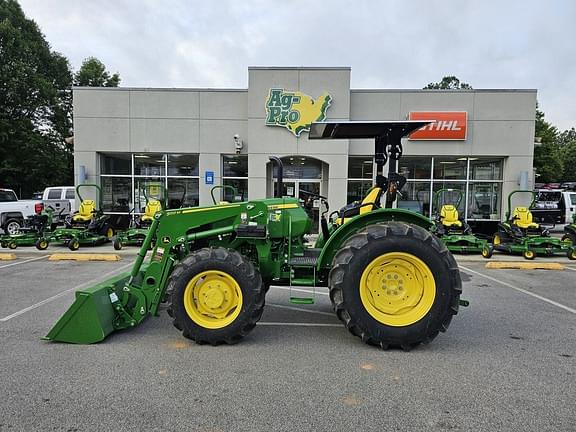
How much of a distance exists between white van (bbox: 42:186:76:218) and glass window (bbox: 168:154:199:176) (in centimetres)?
451

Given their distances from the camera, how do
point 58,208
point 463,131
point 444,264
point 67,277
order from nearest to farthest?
1. point 444,264
2. point 67,277
3. point 463,131
4. point 58,208

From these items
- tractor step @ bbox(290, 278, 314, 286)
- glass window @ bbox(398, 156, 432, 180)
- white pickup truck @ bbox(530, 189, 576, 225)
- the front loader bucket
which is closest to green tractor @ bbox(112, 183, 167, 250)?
the front loader bucket

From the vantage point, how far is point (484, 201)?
47.9ft

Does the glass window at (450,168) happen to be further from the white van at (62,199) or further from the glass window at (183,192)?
the white van at (62,199)

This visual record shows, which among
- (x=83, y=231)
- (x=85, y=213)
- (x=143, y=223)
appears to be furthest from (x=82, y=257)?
(x=85, y=213)

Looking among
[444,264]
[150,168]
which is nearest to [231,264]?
[444,264]

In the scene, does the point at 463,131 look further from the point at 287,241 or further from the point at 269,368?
the point at 269,368

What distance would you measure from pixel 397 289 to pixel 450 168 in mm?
11651

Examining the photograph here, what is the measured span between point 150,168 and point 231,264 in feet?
38.9

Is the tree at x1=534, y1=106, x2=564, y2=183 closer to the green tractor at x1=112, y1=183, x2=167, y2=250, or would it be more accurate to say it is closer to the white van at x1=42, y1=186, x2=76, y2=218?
the green tractor at x1=112, y1=183, x2=167, y2=250

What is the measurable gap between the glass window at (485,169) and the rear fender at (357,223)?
1123cm

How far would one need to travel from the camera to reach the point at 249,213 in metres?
4.52

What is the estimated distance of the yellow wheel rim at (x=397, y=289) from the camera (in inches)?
159

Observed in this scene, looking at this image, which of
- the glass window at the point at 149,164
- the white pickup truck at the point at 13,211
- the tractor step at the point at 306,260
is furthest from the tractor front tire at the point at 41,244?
the tractor step at the point at 306,260
